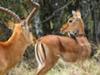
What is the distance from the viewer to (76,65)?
9172mm

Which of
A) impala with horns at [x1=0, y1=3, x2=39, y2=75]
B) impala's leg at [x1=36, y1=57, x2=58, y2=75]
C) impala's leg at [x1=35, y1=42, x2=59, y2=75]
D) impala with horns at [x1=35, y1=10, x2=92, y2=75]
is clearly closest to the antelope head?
impala with horns at [x1=35, y1=10, x2=92, y2=75]

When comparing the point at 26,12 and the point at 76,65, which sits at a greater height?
the point at 26,12

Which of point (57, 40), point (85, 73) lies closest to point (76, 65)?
point (85, 73)

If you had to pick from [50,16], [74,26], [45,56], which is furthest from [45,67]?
[50,16]

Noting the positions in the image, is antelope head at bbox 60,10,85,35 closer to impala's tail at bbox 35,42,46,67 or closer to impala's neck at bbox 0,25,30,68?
impala's tail at bbox 35,42,46,67

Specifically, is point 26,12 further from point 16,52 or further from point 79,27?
point 16,52

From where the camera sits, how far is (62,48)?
827 cm

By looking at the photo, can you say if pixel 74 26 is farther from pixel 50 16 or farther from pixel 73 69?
pixel 50 16

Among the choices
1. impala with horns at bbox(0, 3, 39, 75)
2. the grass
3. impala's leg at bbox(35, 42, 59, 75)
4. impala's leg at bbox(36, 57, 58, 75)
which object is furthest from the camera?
the grass

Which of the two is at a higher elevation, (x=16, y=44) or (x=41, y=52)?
(x=16, y=44)

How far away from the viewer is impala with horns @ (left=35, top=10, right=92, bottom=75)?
25.8 ft

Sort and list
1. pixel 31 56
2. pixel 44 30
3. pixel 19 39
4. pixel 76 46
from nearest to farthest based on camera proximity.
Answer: pixel 19 39 < pixel 76 46 < pixel 31 56 < pixel 44 30

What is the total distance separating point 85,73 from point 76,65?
0.64 meters

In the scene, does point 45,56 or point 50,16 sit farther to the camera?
point 50,16
